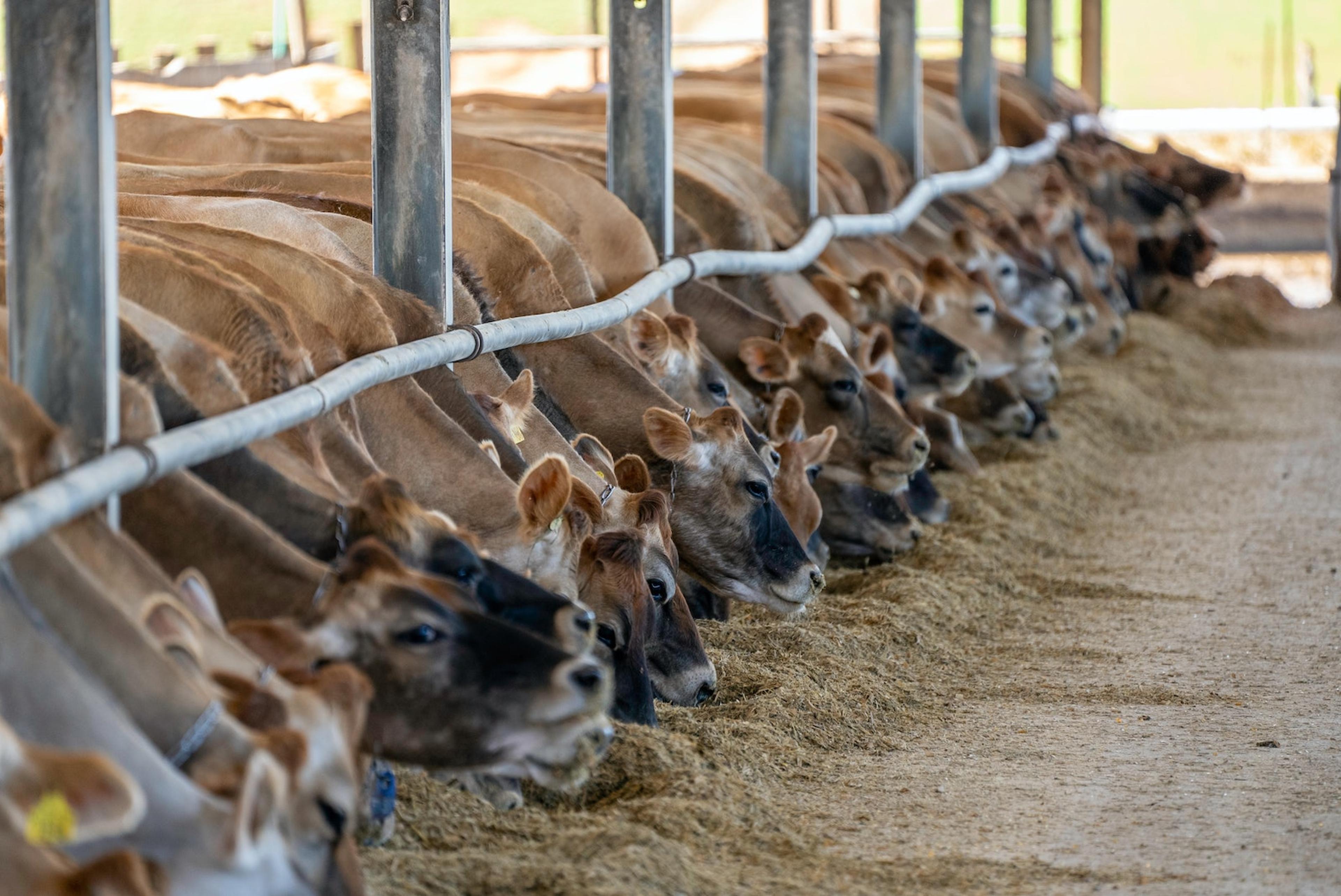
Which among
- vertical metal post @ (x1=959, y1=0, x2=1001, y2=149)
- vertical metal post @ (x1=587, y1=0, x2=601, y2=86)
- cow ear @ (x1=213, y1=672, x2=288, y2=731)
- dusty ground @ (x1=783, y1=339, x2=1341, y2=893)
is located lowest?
dusty ground @ (x1=783, y1=339, x2=1341, y2=893)

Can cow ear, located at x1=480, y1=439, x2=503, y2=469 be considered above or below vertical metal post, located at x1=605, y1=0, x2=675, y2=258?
below

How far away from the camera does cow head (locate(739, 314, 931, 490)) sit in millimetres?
6039

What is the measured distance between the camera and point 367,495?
118 inches

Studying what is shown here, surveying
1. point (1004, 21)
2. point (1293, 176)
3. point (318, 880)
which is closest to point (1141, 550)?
point (318, 880)

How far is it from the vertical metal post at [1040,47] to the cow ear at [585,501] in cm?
1234

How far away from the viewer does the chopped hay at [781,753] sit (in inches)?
122

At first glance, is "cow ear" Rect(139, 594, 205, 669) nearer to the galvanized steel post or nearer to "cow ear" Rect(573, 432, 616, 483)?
"cow ear" Rect(573, 432, 616, 483)

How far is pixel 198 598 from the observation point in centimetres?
272

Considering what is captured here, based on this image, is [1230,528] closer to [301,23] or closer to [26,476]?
[26,476]

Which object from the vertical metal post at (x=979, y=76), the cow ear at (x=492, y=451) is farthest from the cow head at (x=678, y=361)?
the vertical metal post at (x=979, y=76)

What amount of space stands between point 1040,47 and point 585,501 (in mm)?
12577

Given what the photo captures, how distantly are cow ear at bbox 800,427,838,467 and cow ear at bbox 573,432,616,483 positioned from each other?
3.17ft

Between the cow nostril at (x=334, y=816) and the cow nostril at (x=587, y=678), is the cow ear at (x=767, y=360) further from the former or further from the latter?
the cow nostril at (x=334, y=816)

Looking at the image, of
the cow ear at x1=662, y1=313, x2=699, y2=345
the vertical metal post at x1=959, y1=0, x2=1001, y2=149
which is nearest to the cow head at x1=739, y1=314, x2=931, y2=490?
the cow ear at x1=662, y1=313, x2=699, y2=345
